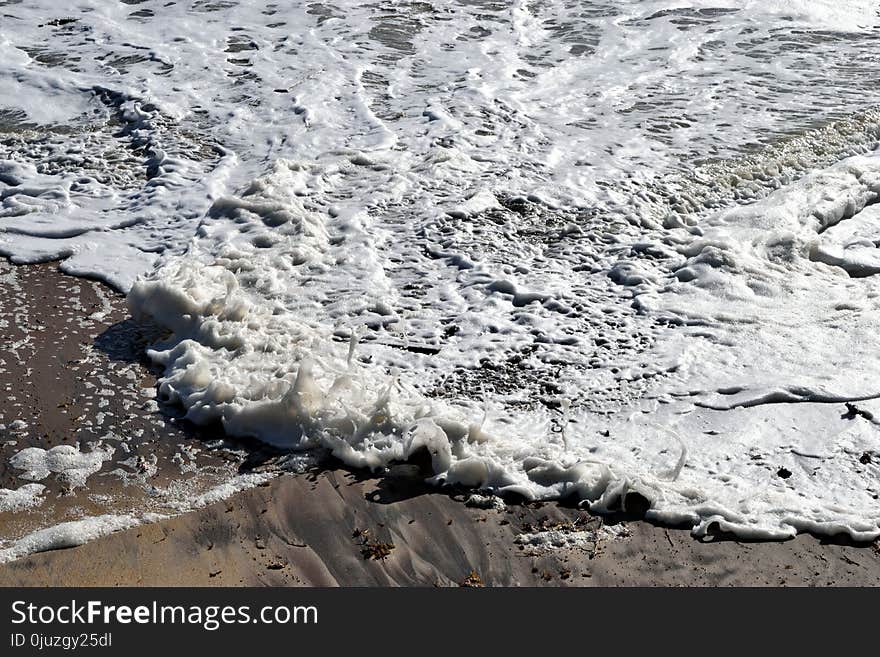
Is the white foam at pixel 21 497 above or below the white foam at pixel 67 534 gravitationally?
below

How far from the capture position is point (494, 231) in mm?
7211

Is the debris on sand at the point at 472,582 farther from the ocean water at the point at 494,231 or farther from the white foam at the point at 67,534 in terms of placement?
the white foam at the point at 67,534

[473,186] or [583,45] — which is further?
[583,45]

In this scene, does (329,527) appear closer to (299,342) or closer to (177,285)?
(299,342)

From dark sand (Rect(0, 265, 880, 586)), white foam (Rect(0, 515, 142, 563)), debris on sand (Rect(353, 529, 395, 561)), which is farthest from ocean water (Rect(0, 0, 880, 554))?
white foam (Rect(0, 515, 142, 563))

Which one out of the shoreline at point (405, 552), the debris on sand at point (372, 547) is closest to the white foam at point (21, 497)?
the shoreline at point (405, 552)

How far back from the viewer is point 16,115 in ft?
29.8

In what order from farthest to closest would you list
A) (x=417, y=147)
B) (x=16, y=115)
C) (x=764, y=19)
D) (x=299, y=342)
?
1. (x=764, y=19)
2. (x=16, y=115)
3. (x=417, y=147)
4. (x=299, y=342)

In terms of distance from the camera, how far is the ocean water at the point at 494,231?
491 centimetres

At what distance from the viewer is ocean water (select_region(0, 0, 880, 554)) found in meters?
4.91

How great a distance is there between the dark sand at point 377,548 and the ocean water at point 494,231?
0.16 meters

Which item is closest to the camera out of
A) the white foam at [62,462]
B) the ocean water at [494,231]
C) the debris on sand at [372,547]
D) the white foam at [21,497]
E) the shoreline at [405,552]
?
the shoreline at [405,552]

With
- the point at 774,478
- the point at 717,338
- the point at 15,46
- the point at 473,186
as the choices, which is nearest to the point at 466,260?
the point at 473,186

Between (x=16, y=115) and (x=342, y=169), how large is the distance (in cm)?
344
